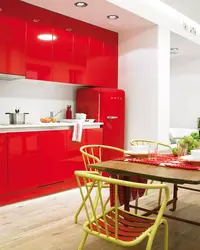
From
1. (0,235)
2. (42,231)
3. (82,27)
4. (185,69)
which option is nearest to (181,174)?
(42,231)

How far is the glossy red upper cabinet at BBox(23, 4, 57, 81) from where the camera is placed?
3918 millimetres

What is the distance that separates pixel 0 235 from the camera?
8.82ft

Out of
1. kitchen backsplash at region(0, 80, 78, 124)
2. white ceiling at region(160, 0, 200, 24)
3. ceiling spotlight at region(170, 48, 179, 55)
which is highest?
white ceiling at region(160, 0, 200, 24)

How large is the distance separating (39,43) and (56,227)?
234 centimetres

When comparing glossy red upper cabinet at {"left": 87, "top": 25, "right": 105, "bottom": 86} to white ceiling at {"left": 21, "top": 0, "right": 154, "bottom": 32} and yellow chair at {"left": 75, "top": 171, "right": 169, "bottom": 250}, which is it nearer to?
white ceiling at {"left": 21, "top": 0, "right": 154, "bottom": 32}

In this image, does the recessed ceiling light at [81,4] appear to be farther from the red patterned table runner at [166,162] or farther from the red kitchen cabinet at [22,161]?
the red patterned table runner at [166,162]

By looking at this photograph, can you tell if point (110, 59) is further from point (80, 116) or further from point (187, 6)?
point (187, 6)

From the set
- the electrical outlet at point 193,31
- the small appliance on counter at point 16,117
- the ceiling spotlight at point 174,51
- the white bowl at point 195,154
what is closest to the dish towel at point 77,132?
the small appliance on counter at point 16,117

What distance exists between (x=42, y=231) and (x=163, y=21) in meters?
3.82

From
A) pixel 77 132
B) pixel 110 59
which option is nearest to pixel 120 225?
pixel 77 132

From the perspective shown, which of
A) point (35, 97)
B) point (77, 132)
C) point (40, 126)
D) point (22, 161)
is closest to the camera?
point (22, 161)

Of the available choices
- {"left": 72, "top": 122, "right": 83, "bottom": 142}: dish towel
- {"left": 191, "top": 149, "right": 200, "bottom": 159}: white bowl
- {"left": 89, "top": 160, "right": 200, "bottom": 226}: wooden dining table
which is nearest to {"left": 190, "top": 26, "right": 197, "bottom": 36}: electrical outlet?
{"left": 72, "top": 122, "right": 83, "bottom": 142}: dish towel

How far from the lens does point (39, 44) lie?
4.02 meters

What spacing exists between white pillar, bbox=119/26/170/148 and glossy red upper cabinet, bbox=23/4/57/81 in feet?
5.02
